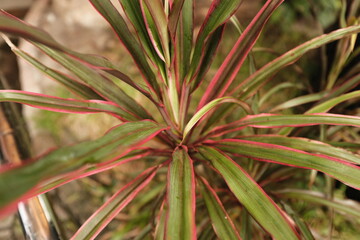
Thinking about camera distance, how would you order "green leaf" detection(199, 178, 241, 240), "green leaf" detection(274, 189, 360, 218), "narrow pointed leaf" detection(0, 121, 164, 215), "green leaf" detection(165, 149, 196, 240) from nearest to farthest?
"narrow pointed leaf" detection(0, 121, 164, 215) → "green leaf" detection(165, 149, 196, 240) → "green leaf" detection(199, 178, 241, 240) → "green leaf" detection(274, 189, 360, 218)

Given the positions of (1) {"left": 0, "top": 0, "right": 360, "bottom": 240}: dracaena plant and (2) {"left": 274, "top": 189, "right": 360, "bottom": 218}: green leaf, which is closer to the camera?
(1) {"left": 0, "top": 0, "right": 360, "bottom": 240}: dracaena plant

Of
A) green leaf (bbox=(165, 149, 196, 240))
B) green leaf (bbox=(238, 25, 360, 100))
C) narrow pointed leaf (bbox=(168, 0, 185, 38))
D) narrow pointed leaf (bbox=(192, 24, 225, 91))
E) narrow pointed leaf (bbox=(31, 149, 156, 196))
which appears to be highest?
narrow pointed leaf (bbox=(168, 0, 185, 38))

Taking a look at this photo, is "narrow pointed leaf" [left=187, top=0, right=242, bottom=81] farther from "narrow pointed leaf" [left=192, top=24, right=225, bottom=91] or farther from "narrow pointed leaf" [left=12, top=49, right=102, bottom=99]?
"narrow pointed leaf" [left=12, top=49, right=102, bottom=99]

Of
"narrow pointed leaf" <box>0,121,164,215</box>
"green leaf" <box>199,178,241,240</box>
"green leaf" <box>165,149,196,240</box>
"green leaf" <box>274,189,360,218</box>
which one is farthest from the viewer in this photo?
"green leaf" <box>274,189,360,218</box>

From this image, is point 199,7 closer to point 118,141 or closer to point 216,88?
point 216,88

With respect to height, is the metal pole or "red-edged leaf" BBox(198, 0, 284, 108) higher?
"red-edged leaf" BBox(198, 0, 284, 108)

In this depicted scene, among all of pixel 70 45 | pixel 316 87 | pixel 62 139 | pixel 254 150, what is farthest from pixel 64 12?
pixel 254 150

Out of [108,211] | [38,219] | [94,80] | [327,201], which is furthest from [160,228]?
[327,201]

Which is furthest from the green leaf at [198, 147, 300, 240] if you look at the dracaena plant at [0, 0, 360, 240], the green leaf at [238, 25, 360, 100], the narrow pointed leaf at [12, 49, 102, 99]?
the narrow pointed leaf at [12, 49, 102, 99]
